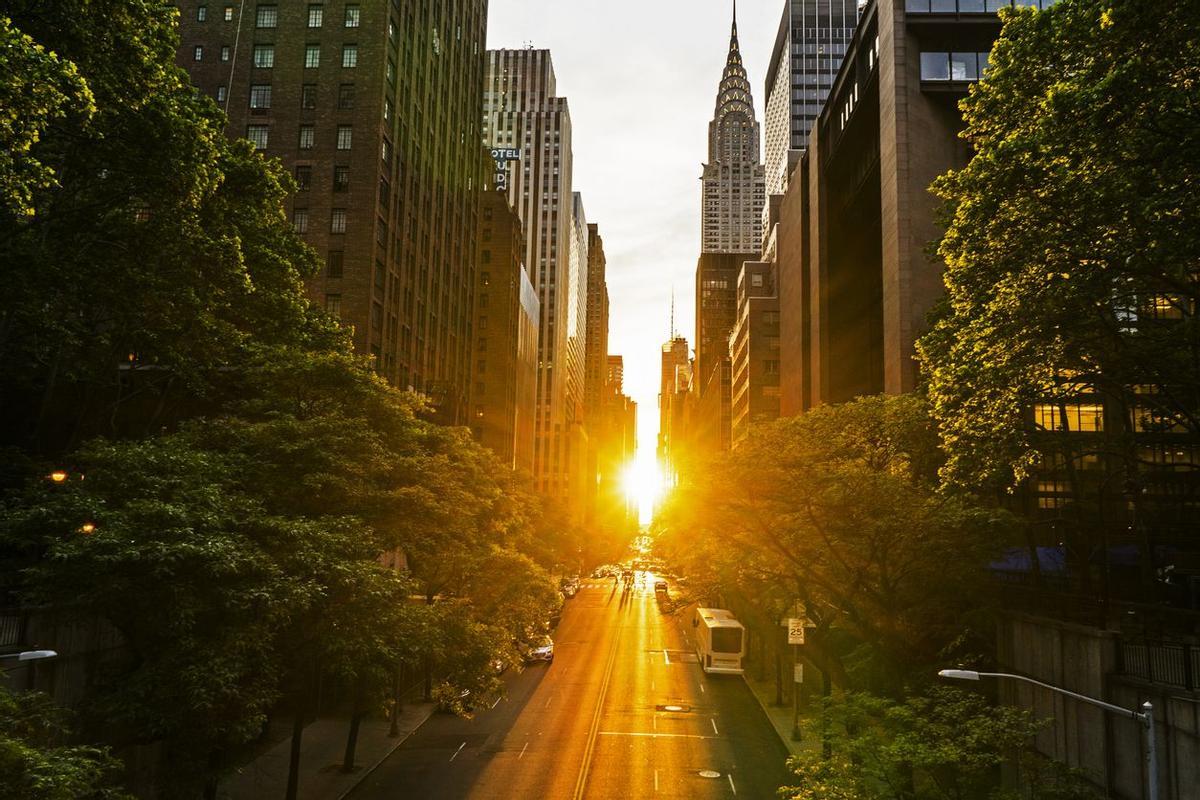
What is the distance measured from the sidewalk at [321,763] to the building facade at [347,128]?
31259 mm

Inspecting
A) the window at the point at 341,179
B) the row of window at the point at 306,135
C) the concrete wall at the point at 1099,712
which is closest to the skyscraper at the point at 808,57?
the row of window at the point at 306,135

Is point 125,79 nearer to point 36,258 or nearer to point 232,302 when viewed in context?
point 36,258

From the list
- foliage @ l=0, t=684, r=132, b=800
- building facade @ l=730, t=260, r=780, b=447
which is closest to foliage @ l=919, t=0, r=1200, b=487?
foliage @ l=0, t=684, r=132, b=800

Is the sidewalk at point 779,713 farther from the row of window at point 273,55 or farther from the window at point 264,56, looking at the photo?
the window at point 264,56

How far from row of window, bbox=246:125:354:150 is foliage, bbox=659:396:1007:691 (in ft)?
151

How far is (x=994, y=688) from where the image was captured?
29.2m

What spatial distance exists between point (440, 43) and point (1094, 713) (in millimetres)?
82518

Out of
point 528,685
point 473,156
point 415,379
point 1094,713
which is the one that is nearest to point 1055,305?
point 1094,713

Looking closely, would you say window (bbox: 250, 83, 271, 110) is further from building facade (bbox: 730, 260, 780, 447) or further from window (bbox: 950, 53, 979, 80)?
building facade (bbox: 730, 260, 780, 447)

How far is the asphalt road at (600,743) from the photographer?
2861cm

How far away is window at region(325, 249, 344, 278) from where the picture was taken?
64375mm

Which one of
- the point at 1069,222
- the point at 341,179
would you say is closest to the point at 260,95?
the point at 341,179

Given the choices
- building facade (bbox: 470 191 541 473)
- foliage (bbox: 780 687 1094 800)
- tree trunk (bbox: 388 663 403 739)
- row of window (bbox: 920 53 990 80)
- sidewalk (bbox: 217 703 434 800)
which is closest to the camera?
foliage (bbox: 780 687 1094 800)

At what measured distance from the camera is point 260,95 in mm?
68750
